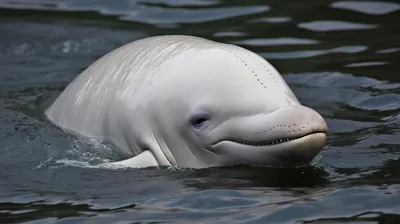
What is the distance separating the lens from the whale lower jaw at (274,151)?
290 inches

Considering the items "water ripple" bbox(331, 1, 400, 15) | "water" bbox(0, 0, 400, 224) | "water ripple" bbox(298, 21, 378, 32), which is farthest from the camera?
"water ripple" bbox(331, 1, 400, 15)

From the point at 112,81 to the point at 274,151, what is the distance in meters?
2.07

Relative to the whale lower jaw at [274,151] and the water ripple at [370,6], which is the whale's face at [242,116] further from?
the water ripple at [370,6]

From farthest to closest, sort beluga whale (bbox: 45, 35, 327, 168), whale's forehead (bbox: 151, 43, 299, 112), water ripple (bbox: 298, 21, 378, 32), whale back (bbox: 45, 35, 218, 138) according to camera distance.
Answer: water ripple (bbox: 298, 21, 378, 32) → whale back (bbox: 45, 35, 218, 138) → whale's forehead (bbox: 151, 43, 299, 112) → beluga whale (bbox: 45, 35, 327, 168)

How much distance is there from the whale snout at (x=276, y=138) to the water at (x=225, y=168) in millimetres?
127

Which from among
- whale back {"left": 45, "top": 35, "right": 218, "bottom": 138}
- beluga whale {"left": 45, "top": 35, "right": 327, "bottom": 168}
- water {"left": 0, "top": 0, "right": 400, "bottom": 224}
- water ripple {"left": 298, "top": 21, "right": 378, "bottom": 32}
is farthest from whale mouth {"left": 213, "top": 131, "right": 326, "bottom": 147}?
water ripple {"left": 298, "top": 21, "right": 378, "bottom": 32}

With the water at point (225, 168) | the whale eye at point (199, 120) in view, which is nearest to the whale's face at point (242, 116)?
the whale eye at point (199, 120)

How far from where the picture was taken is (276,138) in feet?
24.5

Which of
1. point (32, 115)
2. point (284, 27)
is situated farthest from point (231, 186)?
point (284, 27)

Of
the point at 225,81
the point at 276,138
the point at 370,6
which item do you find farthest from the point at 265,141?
the point at 370,6

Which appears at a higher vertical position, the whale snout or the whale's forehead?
the whale's forehead

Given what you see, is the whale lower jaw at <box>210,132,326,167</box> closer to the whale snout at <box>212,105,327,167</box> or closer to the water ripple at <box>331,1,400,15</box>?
the whale snout at <box>212,105,327,167</box>

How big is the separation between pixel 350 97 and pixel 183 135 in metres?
3.06

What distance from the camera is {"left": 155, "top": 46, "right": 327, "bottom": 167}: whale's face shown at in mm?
7395
